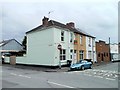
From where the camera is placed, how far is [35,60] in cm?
3266

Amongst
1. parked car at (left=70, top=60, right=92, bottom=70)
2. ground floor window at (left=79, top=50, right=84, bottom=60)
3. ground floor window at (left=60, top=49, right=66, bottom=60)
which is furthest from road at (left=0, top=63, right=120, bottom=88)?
ground floor window at (left=79, top=50, right=84, bottom=60)

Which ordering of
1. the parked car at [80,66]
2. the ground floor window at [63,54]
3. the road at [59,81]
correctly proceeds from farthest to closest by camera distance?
the ground floor window at [63,54] → the parked car at [80,66] → the road at [59,81]

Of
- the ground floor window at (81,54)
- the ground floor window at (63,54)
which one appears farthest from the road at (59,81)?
the ground floor window at (81,54)

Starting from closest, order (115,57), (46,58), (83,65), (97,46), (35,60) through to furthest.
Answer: (83,65) < (46,58) < (35,60) < (97,46) < (115,57)

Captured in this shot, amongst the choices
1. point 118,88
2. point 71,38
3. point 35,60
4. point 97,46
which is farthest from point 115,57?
point 118,88

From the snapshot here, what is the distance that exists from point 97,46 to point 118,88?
34335mm

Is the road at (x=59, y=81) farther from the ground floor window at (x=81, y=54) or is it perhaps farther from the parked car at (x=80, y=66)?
the ground floor window at (x=81, y=54)

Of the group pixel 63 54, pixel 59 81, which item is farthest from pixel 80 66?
pixel 59 81

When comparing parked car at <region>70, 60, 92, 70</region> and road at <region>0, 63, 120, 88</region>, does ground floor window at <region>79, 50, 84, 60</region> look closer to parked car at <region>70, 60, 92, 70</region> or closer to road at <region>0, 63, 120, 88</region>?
parked car at <region>70, 60, 92, 70</region>

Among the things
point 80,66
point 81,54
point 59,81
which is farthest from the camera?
point 81,54

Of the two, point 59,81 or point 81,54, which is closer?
point 59,81

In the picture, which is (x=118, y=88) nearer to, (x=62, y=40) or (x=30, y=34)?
(x=62, y=40)

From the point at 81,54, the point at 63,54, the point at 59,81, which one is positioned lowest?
the point at 59,81

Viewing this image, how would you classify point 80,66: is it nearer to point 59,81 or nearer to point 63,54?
point 63,54
